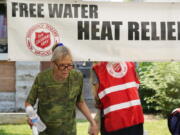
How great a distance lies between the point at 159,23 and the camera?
4.75 m

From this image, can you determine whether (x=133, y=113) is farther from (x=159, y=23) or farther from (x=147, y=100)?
(x=147, y=100)

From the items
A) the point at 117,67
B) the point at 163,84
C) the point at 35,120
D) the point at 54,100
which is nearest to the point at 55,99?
the point at 54,100

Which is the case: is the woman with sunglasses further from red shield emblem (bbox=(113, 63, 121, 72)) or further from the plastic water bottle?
red shield emblem (bbox=(113, 63, 121, 72))

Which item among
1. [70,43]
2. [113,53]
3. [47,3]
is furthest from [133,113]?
[47,3]

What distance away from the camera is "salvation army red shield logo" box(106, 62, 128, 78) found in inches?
177

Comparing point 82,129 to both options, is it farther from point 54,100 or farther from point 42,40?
point 54,100

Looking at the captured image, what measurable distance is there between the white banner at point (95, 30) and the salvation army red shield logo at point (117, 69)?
0.29 feet

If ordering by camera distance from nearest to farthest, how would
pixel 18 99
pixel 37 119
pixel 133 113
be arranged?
pixel 37 119
pixel 133 113
pixel 18 99

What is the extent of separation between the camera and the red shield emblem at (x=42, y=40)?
4590 mm

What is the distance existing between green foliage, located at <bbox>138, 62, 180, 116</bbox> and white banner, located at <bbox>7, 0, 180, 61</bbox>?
593cm

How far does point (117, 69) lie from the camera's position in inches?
178

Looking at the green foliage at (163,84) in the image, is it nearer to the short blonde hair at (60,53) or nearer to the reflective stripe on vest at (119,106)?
the reflective stripe on vest at (119,106)

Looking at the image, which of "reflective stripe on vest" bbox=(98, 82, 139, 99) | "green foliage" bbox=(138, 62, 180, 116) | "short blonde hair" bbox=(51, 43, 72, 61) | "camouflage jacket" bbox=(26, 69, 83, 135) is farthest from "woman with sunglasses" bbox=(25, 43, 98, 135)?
"green foliage" bbox=(138, 62, 180, 116)

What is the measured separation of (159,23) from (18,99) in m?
7.22
